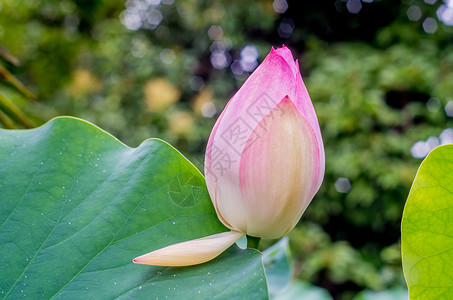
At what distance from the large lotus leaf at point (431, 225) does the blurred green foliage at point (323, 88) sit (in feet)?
6.12

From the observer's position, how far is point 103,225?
371 mm

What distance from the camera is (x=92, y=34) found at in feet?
12.7

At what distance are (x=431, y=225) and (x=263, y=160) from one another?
158 millimetres

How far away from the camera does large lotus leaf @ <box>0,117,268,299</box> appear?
0.33 m

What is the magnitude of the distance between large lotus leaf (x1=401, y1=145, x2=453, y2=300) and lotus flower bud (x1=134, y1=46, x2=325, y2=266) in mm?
93

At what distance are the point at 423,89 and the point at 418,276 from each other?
2244mm

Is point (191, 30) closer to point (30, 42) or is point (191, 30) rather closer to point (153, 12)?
point (153, 12)

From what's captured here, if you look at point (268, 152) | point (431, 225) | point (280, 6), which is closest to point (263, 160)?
point (268, 152)

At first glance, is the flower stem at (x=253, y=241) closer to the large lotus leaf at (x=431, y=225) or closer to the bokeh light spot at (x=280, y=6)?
the large lotus leaf at (x=431, y=225)

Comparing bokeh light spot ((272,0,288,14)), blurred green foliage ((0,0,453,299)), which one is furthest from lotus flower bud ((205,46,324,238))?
bokeh light spot ((272,0,288,14))

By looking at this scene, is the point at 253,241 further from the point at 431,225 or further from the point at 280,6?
the point at 280,6

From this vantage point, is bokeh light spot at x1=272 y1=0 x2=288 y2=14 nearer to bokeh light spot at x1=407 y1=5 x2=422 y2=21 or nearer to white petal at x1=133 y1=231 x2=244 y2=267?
bokeh light spot at x1=407 y1=5 x2=422 y2=21

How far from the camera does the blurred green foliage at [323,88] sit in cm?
221

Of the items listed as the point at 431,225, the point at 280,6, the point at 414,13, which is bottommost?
the point at 414,13
